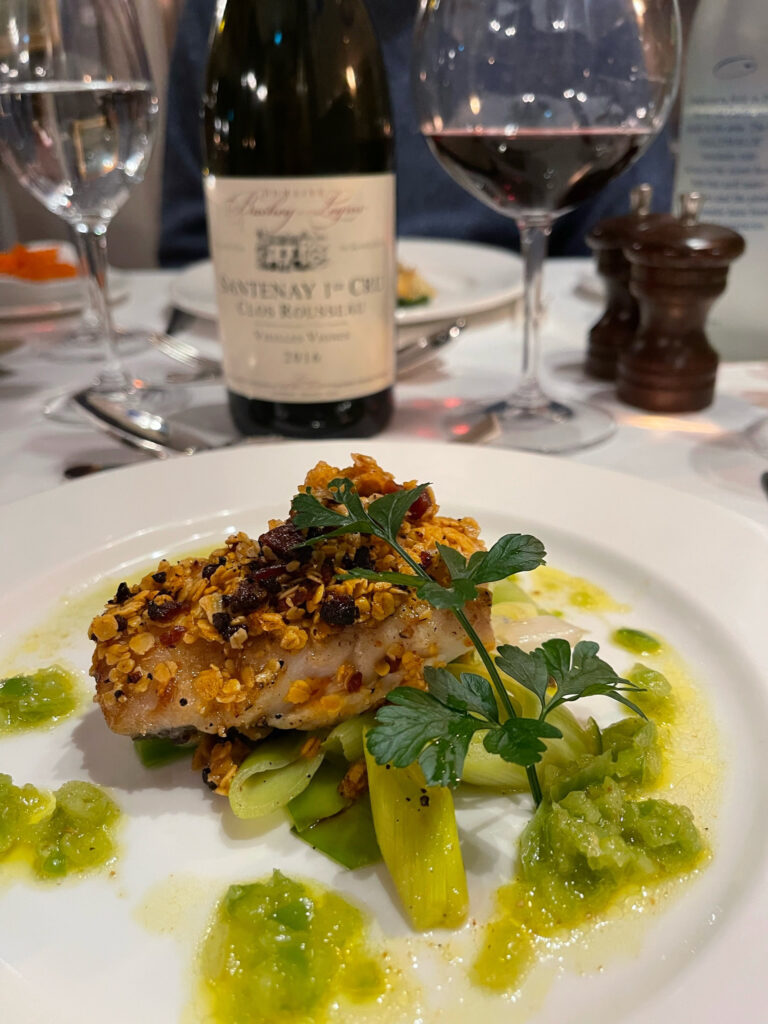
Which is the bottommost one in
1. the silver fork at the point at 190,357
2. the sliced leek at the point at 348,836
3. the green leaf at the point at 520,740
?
the sliced leek at the point at 348,836

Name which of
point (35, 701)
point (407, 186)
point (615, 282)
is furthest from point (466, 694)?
point (407, 186)

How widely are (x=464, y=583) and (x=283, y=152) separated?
1225mm

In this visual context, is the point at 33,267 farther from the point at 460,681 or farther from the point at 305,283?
the point at 460,681

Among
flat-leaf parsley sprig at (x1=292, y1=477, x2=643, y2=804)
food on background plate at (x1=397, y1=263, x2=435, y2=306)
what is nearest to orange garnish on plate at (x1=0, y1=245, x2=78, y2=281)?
food on background plate at (x1=397, y1=263, x2=435, y2=306)

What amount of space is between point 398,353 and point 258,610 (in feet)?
4.58

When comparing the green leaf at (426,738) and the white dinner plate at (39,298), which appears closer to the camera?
Result: the green leaf at (426,738)

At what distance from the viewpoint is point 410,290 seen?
2625 mm

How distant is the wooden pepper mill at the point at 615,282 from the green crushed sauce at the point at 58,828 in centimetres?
158

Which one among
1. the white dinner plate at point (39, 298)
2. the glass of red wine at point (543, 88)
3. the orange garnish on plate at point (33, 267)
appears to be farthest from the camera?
the orange garnish on plate at point (33, 267)

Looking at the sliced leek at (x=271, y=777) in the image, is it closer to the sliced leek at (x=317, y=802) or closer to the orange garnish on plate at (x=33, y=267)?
the sliced leek at (x=317, y=802)

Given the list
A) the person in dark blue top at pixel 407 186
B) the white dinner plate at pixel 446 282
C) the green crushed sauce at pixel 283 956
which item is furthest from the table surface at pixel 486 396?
the person in dark blue top at pixel 407 186

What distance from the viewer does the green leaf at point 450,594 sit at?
31.9 inches

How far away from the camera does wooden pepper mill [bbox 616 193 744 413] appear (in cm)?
170

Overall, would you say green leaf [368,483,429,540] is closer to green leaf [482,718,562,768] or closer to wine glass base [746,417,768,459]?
green leaf [482,718,562,768]
